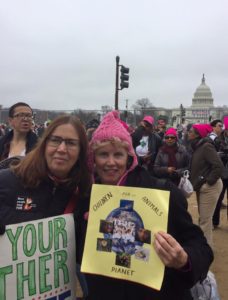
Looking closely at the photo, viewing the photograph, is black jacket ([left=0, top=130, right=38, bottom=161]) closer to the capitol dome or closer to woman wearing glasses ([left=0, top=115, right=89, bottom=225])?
woman wearing glasses ([left=0, top=115, right=89, bottom=225])

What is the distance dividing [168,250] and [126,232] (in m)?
0.22

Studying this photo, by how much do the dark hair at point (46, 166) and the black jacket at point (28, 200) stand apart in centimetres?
5

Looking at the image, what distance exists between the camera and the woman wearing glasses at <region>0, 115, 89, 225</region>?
200 centimetres

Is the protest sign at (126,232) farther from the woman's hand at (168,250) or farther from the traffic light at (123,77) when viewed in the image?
the traffic light at (123,77)

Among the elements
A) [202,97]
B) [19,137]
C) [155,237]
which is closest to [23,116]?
[19,137]

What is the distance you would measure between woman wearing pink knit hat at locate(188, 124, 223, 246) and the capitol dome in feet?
324

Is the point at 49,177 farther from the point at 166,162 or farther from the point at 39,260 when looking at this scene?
the point at 166,162

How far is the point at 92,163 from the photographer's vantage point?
220 cm

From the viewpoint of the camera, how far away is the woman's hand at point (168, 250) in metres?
1.66

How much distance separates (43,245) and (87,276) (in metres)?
0.27

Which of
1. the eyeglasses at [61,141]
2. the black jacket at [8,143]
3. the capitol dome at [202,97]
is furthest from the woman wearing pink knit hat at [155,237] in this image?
the capitol dome at [202,97]

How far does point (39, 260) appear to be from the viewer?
1909 millimetres

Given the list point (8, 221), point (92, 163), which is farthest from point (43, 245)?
point (92, 163)

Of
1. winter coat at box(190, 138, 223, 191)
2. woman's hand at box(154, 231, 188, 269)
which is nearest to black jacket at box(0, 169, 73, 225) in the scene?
woman's hand at box(154, 231, 188, 269)
